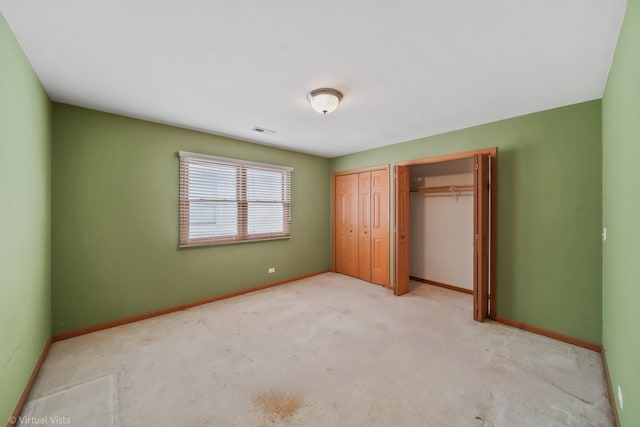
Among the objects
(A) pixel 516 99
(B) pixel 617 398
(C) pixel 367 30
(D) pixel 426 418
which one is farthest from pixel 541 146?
(D) pixel 426 418

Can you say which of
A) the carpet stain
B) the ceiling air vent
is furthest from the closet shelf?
the carpet stain

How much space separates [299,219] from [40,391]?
12.4 ft

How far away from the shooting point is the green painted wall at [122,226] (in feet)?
9.32

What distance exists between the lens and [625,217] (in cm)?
162

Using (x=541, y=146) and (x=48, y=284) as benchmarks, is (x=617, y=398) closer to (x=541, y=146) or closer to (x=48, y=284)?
(x=541, y=146)

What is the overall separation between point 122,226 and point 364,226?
3773 millimetres

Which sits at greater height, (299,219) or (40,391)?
(299,219)

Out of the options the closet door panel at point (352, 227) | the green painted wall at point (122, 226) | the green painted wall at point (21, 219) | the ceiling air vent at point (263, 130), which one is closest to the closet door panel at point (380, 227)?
the closet door panel at point (352, 227)

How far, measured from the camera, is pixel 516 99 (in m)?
2.69

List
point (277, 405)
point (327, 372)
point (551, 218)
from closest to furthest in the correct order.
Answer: point (277, 405) → point (327, 372) → point (551, 218)

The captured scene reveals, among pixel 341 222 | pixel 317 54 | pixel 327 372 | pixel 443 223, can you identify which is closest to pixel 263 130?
pixel 317 54

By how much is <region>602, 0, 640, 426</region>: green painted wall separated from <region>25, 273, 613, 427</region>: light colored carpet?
0.45 metres

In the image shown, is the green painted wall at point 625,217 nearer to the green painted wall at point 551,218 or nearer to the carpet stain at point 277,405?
the green painted wall at point 551,218

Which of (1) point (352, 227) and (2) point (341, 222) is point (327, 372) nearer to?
(1) point (352, 227)
